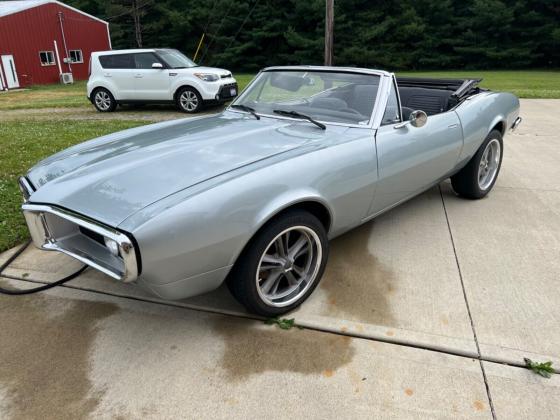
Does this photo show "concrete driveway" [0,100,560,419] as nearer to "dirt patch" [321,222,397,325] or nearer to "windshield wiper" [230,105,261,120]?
"dirt patch" [321,222,397,325]

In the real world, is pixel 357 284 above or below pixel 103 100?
below

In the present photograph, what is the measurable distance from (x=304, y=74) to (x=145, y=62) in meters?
8.52

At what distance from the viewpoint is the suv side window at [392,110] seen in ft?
10.5

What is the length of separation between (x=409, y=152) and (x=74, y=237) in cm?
235

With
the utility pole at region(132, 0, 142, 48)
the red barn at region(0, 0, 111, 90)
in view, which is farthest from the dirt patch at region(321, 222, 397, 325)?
the utility pole at region(132, 0, 142, 48)

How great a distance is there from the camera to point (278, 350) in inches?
92.5

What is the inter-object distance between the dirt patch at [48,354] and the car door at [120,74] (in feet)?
30.5

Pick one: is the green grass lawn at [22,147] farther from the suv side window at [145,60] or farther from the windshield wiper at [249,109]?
the suv side window at [145,60]

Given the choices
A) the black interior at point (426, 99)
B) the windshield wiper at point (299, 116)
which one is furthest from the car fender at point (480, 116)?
the windshield wiper at point (299, 116)

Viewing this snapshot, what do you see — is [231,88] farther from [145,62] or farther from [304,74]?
[304,74]

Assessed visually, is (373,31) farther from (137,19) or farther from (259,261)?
(259,261)

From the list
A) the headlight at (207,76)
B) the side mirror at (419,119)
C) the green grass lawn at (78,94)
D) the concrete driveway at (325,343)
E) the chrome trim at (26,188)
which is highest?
the side mirror at (419,119)

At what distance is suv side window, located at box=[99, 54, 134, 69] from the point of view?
36.5ft

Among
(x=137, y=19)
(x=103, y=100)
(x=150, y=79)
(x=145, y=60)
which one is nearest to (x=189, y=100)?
(x=150, y=79)
